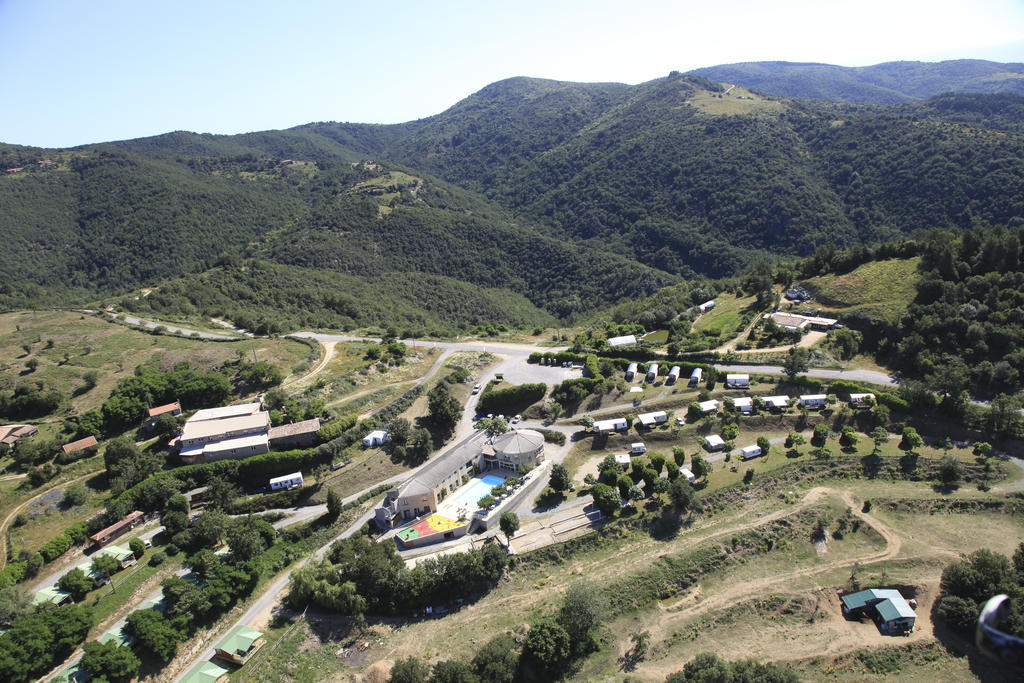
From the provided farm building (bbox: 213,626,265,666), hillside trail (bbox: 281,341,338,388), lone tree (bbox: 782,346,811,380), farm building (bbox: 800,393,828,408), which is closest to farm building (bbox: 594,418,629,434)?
farm building (bbox: 800,393,828,408)

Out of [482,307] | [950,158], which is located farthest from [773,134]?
[482,307]

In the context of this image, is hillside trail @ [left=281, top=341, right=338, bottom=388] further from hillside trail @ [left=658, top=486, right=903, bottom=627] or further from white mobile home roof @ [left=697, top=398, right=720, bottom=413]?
hillside trail @ [left=658, top=486, right=903, bottom=627]

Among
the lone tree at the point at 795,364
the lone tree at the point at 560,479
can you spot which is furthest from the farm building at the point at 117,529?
the lone tree at the point at 795,364

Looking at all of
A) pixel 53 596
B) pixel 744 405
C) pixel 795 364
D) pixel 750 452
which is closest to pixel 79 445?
pixel 53 596

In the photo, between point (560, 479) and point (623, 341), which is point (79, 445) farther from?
point (623, 341)

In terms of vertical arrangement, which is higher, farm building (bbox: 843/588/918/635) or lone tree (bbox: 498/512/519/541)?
lone tree (bbox: 498/512/519/541)

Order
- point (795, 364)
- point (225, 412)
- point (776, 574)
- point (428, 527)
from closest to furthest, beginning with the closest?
1. point (776, 574)
2. point (428, 527)
3. point (225, 412)
4. point (795, 364)
